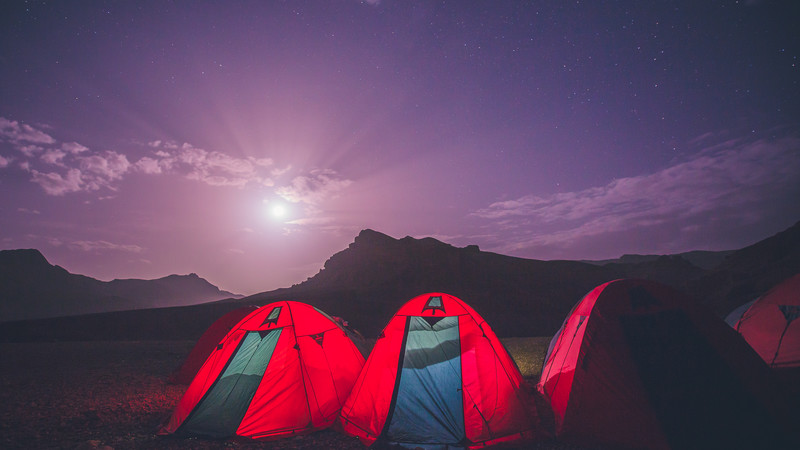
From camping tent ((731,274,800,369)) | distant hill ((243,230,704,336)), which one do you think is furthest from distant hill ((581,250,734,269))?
camping tent ((731,274,800,369))

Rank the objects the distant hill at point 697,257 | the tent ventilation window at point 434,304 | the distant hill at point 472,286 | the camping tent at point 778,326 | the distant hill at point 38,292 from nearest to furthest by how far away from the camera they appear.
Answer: the tent ventilation window at point 434,304 → the camping tent at point 778,326 → the distant hill at point 472,286 → the distant hill at point 38,292 → the distant hill at point 697,257

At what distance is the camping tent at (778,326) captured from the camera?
766 centimetres

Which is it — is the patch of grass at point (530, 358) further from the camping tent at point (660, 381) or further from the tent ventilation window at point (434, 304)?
the tent ventilation window at point (434, 304)

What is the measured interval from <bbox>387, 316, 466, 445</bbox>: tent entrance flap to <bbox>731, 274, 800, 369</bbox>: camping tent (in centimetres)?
774

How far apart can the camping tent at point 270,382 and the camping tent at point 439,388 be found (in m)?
0.73

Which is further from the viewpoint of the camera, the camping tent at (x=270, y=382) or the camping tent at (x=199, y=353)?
the camping tent at (x=199, y=353)

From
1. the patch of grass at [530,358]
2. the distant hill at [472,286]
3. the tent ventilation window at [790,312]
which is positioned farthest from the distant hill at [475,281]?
the tent ventilation window at [790,312]

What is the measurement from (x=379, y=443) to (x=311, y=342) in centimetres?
253

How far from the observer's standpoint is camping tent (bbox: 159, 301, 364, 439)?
21.3ft

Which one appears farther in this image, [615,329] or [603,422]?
[615,329]

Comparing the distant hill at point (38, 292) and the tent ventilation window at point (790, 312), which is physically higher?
the distant hill at point (38, 292)

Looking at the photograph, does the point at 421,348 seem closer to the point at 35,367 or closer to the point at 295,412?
the point at 295,412

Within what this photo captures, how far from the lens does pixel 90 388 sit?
9.79m

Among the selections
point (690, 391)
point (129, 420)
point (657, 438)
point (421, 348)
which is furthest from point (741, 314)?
point (129, 420)
